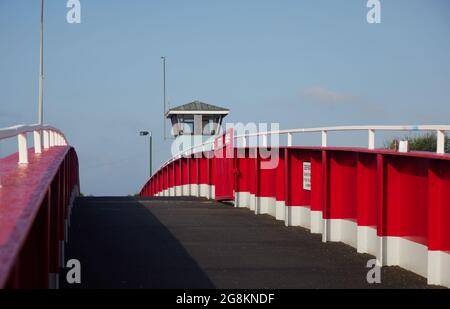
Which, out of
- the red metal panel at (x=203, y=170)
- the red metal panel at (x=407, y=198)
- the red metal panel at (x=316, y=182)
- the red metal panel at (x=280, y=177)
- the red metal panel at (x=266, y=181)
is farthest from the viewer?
the red metal panel at (x=203, y=170)

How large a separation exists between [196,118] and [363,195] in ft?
150

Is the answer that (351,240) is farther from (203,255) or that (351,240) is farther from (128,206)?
(128,206)

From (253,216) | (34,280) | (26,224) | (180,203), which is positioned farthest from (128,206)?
(26,224)

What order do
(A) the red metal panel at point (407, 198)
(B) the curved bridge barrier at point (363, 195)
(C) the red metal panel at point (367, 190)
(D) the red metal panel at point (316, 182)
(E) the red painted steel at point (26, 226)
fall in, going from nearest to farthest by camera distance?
(E) the red painted steel at point (26, 226) < (B) the curved bridge barrier at point (363, 195) < (A) the red metal panel at point (407, 198) < (C) the red metal panel at point (367, 190) < (D) the red metal panel at point (316, 182)

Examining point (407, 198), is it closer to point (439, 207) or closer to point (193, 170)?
point (439, 207)

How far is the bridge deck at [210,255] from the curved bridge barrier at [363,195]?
26cm

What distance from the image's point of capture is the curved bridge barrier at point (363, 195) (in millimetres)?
8812

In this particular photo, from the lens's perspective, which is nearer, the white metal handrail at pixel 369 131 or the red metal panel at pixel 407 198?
the white metal handrail at pixel 369 131

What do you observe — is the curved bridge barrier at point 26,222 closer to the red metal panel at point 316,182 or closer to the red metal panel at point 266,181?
the red metal panel at point 316,182

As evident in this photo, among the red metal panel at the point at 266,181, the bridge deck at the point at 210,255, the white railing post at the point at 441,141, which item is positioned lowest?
the bridge deck at the point at 210,255

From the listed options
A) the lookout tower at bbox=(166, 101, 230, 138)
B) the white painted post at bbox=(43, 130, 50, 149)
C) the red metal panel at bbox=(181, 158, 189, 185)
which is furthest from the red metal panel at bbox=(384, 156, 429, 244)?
the lookout tower at bbox=(166, 101, 230, 138)

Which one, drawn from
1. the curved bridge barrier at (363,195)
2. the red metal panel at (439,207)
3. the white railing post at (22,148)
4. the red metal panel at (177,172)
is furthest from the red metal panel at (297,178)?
the red metal panel at (177,172)

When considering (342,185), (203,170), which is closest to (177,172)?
(203,170)

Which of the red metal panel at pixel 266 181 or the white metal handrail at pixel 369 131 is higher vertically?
the white metal handrail at pixel 369 131
